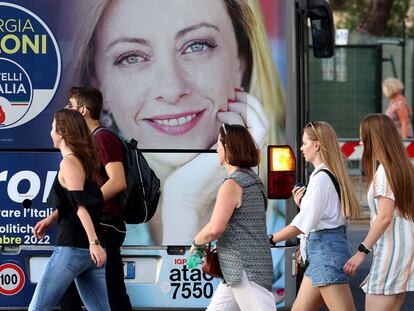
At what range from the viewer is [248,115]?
28.6ft

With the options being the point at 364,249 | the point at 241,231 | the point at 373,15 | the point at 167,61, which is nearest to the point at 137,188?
the point at 167,61

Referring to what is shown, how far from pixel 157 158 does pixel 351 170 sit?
12.3 metres

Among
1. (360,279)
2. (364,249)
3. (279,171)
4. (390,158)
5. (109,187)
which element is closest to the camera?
(364,249)

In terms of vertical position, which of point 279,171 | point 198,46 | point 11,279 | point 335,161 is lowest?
point 11,279

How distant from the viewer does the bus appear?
28.4 ft

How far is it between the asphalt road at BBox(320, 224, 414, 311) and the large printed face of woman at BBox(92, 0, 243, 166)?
9.52ft

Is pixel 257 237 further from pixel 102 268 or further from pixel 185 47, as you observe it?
pixel 185 47

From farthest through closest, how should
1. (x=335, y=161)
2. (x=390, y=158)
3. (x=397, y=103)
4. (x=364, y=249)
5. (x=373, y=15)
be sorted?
(x=373, y=15)
(x=397, y=103)
(x=335, y=161)
(x=390, y=158)
(x=364, y=249)

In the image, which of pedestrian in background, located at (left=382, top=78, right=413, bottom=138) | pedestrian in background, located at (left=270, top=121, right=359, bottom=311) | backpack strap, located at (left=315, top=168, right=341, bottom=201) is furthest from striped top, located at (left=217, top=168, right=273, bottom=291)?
pedestrian in background, located at (left=382, top=78, right=413, bottom=138)

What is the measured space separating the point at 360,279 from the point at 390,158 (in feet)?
19.2

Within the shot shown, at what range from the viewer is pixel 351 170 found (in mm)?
20672

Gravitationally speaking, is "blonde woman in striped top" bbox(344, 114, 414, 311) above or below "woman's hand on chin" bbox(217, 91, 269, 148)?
below

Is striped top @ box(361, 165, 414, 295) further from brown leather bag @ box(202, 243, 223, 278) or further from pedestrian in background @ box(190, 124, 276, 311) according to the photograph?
brown leather bag @ box(202, 243, 223, 278)

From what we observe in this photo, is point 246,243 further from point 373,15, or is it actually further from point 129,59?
point 373,15
